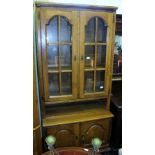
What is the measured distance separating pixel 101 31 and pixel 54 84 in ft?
2.29

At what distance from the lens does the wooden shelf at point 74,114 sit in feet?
5.35

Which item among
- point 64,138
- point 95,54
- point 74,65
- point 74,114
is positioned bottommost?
point 64,138

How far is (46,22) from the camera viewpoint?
4.69 feet

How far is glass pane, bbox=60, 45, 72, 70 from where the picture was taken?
1569 millimetres

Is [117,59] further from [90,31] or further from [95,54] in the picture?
[90,31]

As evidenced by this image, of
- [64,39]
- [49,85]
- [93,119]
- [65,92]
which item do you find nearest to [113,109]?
[93,119]

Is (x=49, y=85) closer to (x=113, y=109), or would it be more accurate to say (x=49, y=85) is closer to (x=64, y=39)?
(x=64, y=39)

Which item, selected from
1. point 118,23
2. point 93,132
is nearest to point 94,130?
point 93,132

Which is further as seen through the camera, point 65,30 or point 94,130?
point 94,130

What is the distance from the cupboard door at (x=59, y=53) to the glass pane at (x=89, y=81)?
0.14 m

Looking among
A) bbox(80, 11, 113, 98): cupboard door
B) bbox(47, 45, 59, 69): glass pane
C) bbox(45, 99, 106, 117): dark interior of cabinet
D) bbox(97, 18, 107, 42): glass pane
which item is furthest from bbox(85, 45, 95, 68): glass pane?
bbox(45, 99, 106, 117): dark interior of cabinet

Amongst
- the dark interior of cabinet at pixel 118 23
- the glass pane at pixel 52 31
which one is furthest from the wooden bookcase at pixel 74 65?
the dark interior of cabinet at pixel 118 23

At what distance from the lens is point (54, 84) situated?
1632mm

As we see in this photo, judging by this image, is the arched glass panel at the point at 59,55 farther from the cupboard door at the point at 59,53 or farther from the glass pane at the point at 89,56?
the glass pane at the point at 89,56
